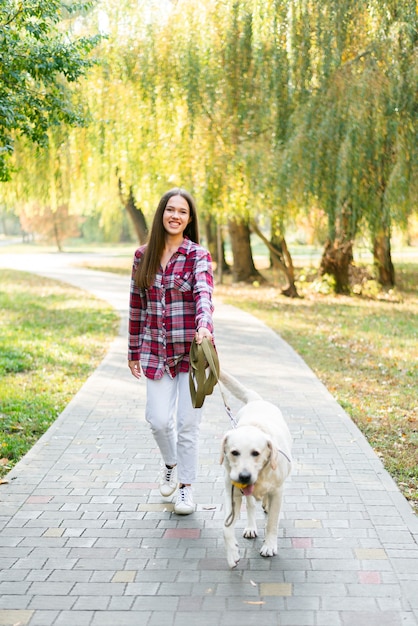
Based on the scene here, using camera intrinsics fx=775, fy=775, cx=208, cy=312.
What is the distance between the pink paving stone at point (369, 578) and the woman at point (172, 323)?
4.37 ft

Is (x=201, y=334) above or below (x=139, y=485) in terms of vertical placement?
above

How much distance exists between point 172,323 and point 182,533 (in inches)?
51.5

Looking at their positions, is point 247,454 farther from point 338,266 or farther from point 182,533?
point 338,266

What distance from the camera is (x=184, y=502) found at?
5023mm

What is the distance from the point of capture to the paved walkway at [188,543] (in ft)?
12.3

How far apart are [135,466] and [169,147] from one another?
12316 millimetres

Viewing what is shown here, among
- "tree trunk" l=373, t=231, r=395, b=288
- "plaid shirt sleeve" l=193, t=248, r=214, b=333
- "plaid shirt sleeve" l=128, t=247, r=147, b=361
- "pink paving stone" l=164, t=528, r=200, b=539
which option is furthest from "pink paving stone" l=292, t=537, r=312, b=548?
"tree trunk" l=373, t=231, r=395, b=288

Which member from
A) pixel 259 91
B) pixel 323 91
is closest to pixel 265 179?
pixel 259 91

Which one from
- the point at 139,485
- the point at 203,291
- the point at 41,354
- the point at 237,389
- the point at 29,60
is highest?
the point at 29,60

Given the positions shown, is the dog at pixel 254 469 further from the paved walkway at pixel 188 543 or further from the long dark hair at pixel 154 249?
the long dark hair at pixel 154 249

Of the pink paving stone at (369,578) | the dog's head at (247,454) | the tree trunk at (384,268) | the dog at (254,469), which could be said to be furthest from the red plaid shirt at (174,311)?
the tree trunk at (384,268)

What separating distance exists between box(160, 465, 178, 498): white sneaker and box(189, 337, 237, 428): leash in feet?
2.29

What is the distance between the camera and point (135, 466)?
6086 millimetres

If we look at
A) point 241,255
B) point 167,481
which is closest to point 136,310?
point 167,481
